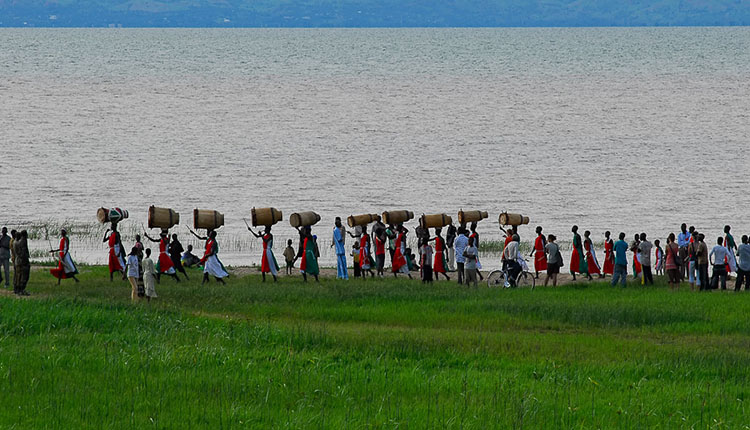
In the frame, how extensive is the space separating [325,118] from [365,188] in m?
43.7

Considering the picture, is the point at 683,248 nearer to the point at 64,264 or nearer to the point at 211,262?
the point at 211,262

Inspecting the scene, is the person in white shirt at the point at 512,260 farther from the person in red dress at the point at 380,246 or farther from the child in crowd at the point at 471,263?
the person in red dress at the point at 380,246

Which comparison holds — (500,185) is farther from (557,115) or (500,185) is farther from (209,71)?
(209,71)

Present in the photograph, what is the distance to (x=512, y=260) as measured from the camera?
2855 cm

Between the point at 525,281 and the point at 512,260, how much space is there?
1.36 metres

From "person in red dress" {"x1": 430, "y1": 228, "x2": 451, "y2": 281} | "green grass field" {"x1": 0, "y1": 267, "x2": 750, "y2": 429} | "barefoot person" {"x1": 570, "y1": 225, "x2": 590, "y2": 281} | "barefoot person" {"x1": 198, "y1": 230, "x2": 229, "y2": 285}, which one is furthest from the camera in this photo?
"barefoot person" {"x1": 570, "y1": 225, "x2": 590, "y2": 281}

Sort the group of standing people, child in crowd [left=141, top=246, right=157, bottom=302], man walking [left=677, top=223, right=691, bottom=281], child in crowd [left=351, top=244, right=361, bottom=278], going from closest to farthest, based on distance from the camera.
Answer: child in crowd [left=141, top=246, right=157, bottom=302]
the group of standing people
man walking [left=677, top=223, right=691, bottom=281]
child in crowd [left=351, top=244, right=361, bottom=278]

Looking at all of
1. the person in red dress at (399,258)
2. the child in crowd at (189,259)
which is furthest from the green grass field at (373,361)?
the child in crowd at (189,259)

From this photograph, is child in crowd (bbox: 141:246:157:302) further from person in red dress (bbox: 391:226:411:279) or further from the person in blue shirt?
the person in blue shirt

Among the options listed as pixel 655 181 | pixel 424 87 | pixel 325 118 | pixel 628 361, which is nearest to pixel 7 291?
pixel 628 361

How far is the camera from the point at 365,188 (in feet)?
210

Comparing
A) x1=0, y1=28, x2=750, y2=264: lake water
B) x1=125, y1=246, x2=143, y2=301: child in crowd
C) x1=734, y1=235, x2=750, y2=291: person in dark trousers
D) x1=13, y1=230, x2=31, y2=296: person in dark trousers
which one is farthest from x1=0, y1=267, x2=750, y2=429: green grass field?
x1=0, y1=28, x2=750, y2=264: lake water

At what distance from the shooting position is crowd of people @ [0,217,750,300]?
25.8 m

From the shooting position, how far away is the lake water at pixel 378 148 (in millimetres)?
56250
